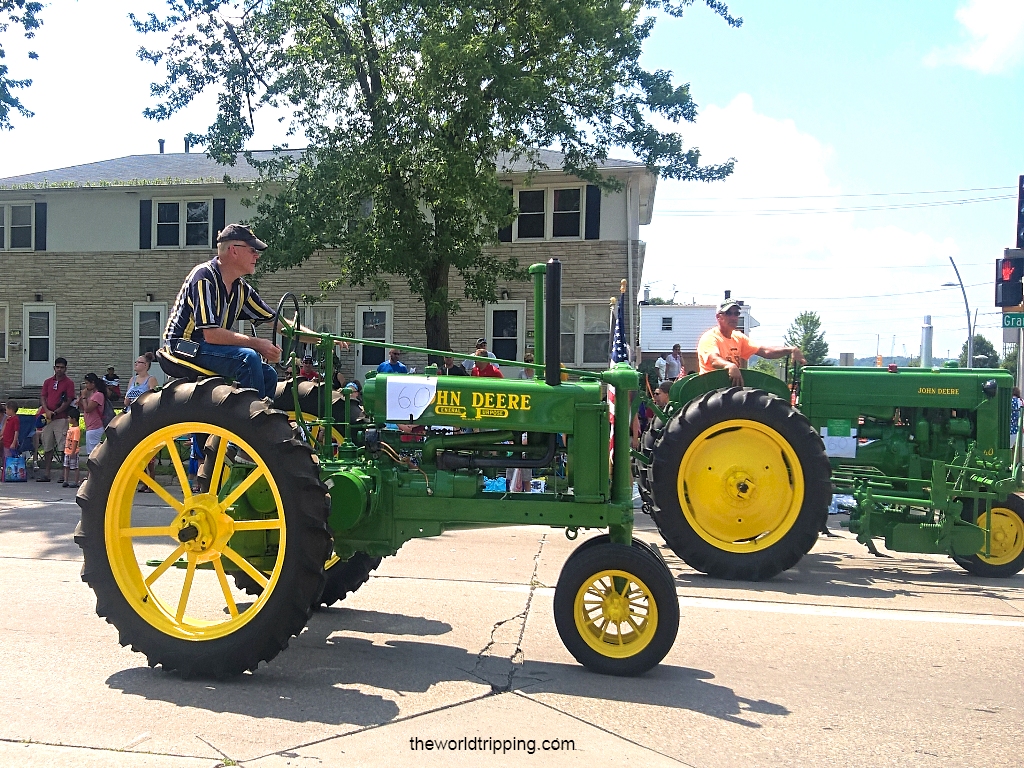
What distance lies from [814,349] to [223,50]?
85327mm

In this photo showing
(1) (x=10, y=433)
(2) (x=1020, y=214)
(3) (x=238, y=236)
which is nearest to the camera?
(3) (x=238, y=236)

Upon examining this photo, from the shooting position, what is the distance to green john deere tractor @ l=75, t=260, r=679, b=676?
167 inches

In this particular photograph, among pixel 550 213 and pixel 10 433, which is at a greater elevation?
pixel 550 213

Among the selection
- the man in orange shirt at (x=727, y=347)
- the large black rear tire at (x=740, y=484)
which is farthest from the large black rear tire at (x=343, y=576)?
the man in orange shirt at (x=727, y=347)

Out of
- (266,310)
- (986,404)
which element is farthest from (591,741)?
(986,404)

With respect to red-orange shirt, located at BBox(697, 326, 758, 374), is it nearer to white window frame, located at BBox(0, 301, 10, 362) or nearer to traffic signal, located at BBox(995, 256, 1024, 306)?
traffic signal, located at BBox(995, 256, 1024, 306)

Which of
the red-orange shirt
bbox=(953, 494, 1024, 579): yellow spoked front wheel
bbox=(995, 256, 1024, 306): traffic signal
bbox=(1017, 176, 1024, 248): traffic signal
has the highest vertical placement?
bbox=(1017, 176, 1024, 248): traffic signal

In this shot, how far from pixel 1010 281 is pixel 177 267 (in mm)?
18491

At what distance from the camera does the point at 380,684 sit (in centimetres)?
432

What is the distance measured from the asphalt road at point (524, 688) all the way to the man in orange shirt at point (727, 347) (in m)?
2.19

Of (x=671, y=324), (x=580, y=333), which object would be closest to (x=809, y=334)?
(x=671, y=324)

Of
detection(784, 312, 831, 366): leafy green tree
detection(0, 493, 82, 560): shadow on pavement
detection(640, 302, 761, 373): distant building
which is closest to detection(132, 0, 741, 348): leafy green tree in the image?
detection(0, 493, 82, 560): shadow on pavement

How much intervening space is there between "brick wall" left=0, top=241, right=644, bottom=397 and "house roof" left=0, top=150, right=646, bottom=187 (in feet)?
5.86

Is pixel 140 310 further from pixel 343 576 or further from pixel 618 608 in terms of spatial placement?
pixel 618 608
